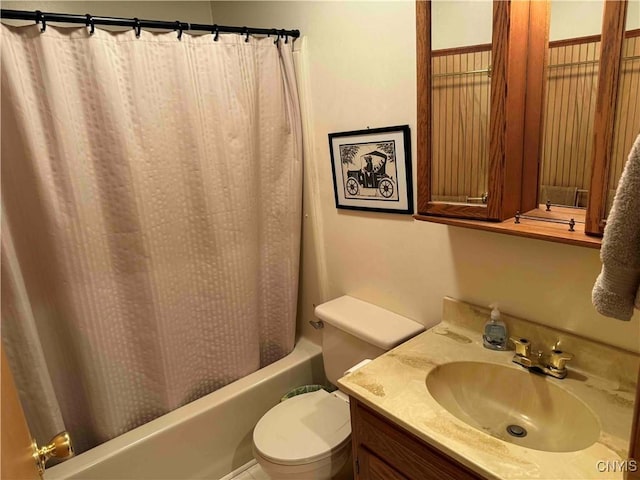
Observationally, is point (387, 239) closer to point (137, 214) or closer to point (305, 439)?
point (305, 439)

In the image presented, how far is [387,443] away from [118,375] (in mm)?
1139

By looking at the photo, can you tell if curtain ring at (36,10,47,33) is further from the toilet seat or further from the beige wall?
the toilet seat

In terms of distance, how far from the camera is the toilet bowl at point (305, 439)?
1446 millimetres

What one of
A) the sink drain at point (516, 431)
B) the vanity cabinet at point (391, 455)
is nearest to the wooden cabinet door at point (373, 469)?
the vanity cabinet at point (391, 455)

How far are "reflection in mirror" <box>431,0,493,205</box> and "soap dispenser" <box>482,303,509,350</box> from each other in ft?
1.24

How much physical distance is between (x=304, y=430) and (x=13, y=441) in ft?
3.35

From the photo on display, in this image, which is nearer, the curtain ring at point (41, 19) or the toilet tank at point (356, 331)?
the curtain ring at point (41, 19)

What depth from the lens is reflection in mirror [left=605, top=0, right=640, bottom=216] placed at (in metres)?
0.86

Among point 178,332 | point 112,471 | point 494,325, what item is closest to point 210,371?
point 178,332

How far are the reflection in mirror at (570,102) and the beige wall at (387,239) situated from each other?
7.0 inches

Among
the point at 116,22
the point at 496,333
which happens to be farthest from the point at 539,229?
the point at 116,22

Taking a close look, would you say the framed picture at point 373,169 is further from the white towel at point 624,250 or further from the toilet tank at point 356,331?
the white towel at point 624,250

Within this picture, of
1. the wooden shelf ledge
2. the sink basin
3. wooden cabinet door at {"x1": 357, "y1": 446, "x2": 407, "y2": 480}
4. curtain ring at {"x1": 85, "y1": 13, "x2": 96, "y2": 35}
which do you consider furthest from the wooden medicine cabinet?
curtain ring at {"x1": 85, "y1": 13, "x2": 96, "y2": 35}

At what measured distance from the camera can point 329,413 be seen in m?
1.64
